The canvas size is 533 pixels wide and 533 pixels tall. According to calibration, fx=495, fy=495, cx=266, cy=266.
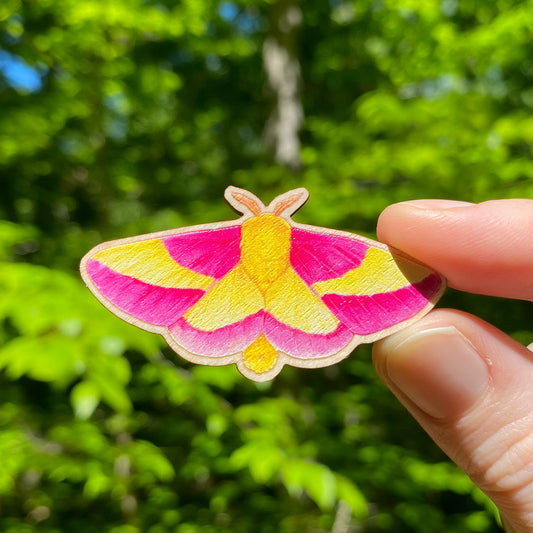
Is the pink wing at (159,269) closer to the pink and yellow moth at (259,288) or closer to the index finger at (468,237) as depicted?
the pink and yellow moth at (259,288)

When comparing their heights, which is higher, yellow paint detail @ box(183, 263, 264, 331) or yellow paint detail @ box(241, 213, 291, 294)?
yellow paint detail @ box(241, 213, 291, 294)

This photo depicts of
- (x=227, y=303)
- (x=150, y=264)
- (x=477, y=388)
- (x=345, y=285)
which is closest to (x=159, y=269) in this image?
(x=150, y=264)

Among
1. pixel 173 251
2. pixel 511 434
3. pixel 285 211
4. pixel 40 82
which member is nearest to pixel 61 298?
pixel 173 251

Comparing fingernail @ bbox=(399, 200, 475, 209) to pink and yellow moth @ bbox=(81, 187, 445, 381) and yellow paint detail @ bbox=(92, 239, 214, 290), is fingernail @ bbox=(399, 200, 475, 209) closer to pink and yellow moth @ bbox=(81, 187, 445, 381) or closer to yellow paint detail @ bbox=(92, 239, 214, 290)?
pink and yellow moth @ bbox=(81, 187, 445, 381)

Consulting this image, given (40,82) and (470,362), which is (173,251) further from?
(40,82)

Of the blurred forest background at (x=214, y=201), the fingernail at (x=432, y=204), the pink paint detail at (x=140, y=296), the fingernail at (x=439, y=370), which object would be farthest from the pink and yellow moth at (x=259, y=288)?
the blurred forest background at (x=214, y=201)

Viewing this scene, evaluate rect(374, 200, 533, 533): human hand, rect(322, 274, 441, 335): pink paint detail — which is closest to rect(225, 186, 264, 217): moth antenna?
rect(322, 274, 441, 335): pink paint detail
